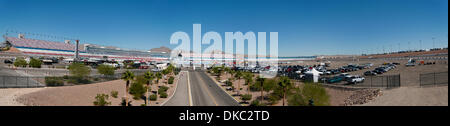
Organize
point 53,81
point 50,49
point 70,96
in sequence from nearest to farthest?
point 70,96 < point 53,81 < point 50,49

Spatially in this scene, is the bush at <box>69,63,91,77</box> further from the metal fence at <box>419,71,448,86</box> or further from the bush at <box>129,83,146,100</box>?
the metal fence at <box>419,71,448,86</box>

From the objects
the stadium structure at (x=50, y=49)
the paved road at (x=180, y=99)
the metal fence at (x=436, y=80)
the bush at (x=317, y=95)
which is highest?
the stadium structure at (x=50, y=49)

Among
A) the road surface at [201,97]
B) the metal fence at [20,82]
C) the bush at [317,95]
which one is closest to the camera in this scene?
the bush at [317,95]

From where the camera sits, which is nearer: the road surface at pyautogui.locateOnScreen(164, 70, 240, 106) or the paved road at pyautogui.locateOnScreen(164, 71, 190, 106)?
the paved road at pyautogui.locateOnScreen(164, 71, 190, 106)

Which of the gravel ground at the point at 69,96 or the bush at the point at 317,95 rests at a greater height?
the bush at the point at 317,95

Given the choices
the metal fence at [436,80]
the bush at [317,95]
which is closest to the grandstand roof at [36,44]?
the bush at [317,95]

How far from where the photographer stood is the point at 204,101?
38.5m

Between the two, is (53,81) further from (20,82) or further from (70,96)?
(70,96)

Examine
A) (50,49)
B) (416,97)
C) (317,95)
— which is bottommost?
(317,95)

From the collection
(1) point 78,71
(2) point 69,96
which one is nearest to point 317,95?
(2) point 69,96

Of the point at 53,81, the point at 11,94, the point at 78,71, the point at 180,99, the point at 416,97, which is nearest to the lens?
the point at 416,97

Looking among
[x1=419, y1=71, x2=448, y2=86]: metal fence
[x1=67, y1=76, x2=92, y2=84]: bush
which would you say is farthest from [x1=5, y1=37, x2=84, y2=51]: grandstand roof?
[x1=419, y1=71, x2=448, y2=86]: metal fence

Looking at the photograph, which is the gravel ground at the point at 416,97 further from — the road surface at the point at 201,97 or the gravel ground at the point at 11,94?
the gravel ground at the point at 11,94
